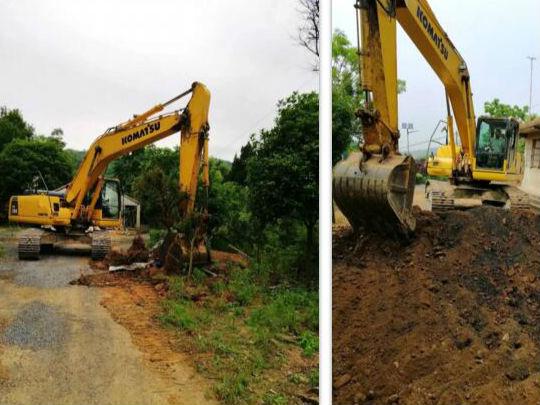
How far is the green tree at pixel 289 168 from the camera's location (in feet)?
8.00

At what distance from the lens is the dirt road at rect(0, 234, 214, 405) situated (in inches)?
72.6

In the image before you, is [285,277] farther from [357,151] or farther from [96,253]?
[96,253]

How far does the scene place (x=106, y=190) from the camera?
2.96 m

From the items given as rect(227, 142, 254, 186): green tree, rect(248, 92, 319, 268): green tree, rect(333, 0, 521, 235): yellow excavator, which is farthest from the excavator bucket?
rect(227, 142, 254, 186): green tree

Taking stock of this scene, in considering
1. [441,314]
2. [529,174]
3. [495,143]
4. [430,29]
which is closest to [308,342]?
[441,314]

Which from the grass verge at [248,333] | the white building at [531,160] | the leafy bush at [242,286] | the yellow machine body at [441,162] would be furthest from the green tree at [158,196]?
the white building at [531,160]

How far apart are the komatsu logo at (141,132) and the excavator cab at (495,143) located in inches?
71.4

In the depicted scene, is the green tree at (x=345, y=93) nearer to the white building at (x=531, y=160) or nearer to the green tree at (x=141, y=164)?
the green tree at (x=141, y=164)

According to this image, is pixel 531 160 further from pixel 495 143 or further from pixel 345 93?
pixel 345 93

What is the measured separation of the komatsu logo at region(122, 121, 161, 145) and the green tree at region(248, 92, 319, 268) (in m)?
0.57

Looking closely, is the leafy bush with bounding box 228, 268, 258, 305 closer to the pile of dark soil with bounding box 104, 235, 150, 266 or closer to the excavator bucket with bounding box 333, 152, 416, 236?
the pile of dark soil with bounding box 104, 235, 150, 266

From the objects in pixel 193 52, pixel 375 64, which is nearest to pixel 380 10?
pixel 375 64

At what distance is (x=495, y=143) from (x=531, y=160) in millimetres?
316

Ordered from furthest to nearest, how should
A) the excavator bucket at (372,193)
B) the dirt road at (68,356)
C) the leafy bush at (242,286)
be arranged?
1. the excavator bucket at (372,193)
2. the leafy bush at (242,286)
3. the dirt road at (68,356)
